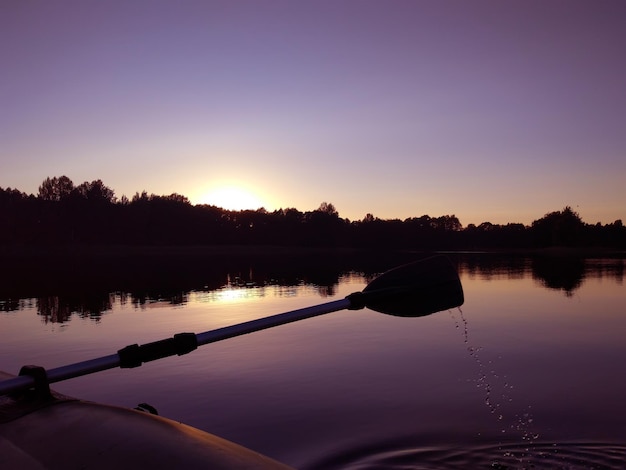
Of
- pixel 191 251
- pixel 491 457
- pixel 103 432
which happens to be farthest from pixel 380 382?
pixel 191 251

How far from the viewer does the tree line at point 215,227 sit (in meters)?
104

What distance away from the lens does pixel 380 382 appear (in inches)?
353

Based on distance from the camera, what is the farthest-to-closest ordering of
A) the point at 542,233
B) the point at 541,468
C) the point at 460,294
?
the point at 542,233, the point at 541,468, the point at 460,294

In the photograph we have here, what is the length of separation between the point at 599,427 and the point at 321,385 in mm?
4185

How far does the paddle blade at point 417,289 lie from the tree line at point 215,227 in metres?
110

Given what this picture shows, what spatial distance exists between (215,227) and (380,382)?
124m

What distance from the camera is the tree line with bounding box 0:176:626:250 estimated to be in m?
104

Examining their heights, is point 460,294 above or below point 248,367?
above

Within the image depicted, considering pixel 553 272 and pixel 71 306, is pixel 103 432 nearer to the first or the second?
pixel 71 306

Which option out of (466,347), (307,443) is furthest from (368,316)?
(307,443)

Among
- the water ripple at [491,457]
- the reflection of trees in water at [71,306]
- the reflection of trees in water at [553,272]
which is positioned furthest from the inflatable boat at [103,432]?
the reflection of trees in water at [553,272]

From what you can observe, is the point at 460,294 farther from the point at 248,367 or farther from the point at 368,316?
the point at 368,316

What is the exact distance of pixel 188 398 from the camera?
26.6ft

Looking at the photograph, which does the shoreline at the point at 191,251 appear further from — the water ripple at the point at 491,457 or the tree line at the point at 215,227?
the water ripple at the point at 491,457
